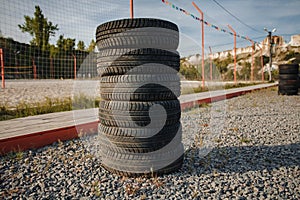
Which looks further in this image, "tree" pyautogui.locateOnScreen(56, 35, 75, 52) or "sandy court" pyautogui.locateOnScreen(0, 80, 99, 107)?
"tree" pyautogui.locateOnScreen(56, 35, 75, 52)

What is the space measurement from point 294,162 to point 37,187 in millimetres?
2403

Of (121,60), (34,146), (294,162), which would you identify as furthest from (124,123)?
(294,162)

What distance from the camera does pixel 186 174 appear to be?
213 centimetres

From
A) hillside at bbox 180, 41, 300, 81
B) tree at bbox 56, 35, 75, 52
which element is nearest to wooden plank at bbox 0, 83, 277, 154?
tree at bbox 56, 35, 75, 52

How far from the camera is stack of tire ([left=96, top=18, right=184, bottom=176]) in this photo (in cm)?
194

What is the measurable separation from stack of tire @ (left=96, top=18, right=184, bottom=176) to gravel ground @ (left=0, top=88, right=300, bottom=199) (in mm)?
179

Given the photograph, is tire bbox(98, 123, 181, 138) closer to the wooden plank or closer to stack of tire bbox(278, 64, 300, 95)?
the wooden plank

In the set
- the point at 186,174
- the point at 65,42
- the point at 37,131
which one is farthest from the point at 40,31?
the point at 186,174

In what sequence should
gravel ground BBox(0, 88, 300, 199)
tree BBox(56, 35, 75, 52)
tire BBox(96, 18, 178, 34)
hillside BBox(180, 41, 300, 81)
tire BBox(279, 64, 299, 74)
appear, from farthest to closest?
hillside BBox(180, 41, 300, 81)
tire BBox(279, 64, 299, 74)
tree BBox(56, 35, 75, 52)
tire BBox(96, 18, 178, 34)
gravel ground BBox(0, 88, 300, 199)

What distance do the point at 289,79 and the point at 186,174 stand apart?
29.1 ft

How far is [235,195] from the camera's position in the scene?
5.76ft

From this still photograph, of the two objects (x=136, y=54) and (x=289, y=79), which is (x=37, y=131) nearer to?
(x=136, y=54)

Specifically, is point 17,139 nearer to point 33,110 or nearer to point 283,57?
point 33,110

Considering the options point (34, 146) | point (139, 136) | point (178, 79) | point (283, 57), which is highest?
point (283, 57)
